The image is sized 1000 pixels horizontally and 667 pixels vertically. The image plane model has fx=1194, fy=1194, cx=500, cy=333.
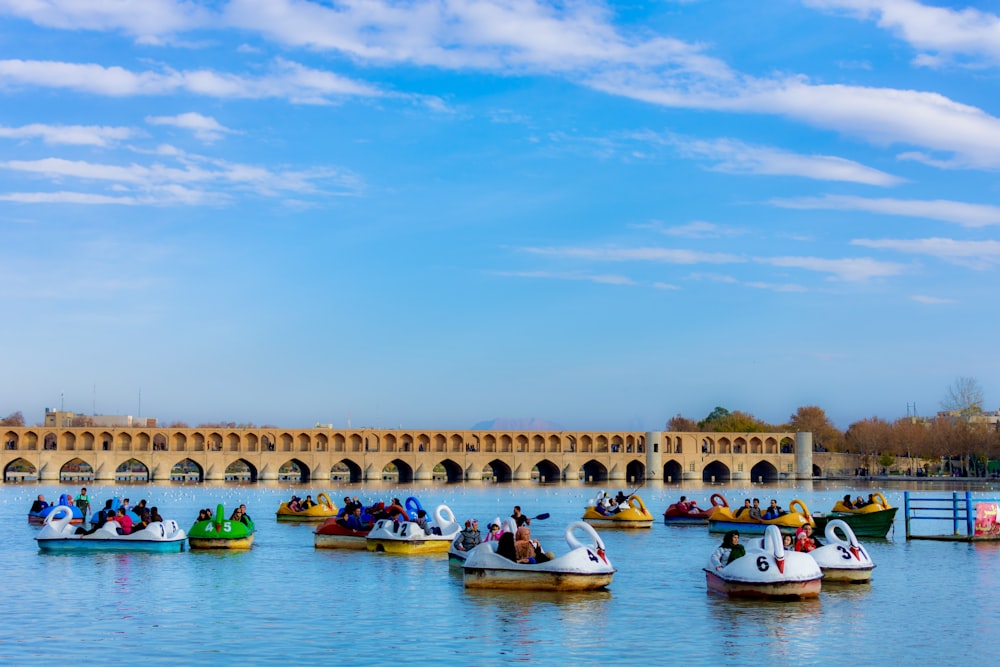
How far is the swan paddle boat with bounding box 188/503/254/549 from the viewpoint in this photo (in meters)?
31.3

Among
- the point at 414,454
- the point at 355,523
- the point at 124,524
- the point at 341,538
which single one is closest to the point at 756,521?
the point at 355,523

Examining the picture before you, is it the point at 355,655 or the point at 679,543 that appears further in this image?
the point at 679,543

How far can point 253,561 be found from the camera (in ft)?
98.2

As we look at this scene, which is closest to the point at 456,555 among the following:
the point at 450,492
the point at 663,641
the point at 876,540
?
the point at 663,641

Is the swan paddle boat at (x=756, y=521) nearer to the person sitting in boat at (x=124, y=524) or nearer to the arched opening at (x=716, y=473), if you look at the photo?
the person sitting in boat at (x=124, y=524)

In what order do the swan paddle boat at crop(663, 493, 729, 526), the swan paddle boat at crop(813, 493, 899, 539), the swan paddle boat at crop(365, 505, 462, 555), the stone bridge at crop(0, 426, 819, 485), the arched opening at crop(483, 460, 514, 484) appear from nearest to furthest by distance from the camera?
1. the swan paddle boat at crop(365, 505, 462, 555)
2. the swan paddle boat at crop(813, 493, 899, 539)
3. the swan paddle boat at crop(663, 493, 729, 526)
4. the stone bridge at crop(0, 426, 819, 485)
5. the arched opening at crop(483, 460, 514, 484)

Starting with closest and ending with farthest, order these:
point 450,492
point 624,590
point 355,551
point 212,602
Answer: point 212,602
point 624,590
point 355,551
point 450,492

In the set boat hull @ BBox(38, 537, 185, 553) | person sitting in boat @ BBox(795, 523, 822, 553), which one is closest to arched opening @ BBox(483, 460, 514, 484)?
boat hull @ BBox(38, 537, 185, 553)

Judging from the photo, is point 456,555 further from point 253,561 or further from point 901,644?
point 901,644

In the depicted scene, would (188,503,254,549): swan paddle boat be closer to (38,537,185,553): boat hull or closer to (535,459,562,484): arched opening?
(38,537,185,553): boat hull

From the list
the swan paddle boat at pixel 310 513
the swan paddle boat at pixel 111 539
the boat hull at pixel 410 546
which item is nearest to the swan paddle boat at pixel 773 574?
the boat hull at pixel 410 546

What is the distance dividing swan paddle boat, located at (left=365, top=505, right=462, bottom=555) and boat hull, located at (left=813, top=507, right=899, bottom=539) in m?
12.0

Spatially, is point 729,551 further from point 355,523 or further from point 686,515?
point 686,515

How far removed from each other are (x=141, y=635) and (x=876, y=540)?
24.8 m
